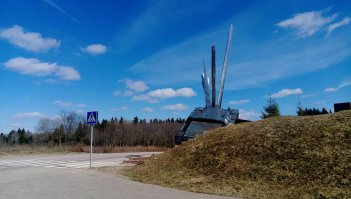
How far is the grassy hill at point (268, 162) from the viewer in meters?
8.81

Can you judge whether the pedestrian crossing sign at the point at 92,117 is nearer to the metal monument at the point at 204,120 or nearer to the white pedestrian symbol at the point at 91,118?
the white pedestrian symbol at the point at 91,118

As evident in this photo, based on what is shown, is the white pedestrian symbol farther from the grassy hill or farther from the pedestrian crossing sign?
the grassy hill

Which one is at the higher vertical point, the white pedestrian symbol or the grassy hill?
the white pedestrian symbol

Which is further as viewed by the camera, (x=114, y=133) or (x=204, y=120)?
(x=114, y=133)

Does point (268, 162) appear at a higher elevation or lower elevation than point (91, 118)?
lower

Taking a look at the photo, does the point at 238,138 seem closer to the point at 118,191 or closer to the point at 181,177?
the point at 181,177

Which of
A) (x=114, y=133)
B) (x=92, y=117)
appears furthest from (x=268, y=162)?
(x=114, y=133)

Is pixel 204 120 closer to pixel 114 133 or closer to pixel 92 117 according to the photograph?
pixel 92 117

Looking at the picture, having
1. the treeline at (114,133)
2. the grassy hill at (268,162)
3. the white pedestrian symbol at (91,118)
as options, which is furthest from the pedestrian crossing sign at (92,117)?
the treeline at (114,133)

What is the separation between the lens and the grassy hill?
8.81 m

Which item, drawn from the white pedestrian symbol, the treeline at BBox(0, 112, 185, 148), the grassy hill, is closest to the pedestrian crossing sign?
the white pedestrian symbol

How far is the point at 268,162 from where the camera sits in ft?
35.5

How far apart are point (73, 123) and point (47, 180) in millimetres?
83588

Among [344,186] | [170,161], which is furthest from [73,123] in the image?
[344,186]
